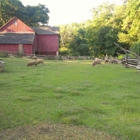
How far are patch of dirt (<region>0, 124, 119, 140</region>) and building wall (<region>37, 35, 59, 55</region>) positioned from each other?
134 ft

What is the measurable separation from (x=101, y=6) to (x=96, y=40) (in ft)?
34.9

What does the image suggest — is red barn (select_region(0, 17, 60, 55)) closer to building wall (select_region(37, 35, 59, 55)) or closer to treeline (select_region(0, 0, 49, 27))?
building wall (select_region(37, 35, 59, 55))

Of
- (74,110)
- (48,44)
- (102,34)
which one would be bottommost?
(74,110)

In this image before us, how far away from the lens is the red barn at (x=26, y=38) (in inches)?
1624

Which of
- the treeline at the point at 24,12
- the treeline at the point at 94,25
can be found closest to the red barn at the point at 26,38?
the treeline at the point at 94,25

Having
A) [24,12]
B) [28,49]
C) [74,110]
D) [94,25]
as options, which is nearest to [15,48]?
[28,49]

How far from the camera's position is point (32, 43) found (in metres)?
40.9

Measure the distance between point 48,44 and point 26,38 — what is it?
18.0 feet

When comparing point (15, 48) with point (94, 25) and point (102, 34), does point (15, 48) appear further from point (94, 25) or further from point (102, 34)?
point (94, 25)

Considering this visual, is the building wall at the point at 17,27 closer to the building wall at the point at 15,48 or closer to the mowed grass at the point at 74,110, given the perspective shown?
the building wall at the point at 15,48

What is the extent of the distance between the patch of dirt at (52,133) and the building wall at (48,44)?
40.8m

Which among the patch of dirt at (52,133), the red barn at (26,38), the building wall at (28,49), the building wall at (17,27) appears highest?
the building wall at (17,27)

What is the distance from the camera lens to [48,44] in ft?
151

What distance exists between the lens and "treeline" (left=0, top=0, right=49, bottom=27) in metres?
53.9
